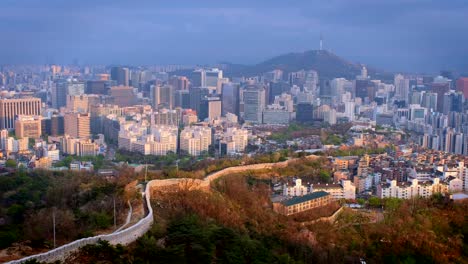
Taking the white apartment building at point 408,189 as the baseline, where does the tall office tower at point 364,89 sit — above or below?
above

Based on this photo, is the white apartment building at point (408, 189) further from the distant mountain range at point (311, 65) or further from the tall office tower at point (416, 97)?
the distant mountain range at point (311, 65)

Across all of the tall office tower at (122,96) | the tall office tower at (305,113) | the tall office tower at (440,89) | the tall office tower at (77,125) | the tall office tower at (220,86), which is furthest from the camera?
the tall office tower at (220,86)

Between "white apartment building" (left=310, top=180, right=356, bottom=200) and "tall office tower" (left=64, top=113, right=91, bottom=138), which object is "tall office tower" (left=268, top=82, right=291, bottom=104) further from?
"white apartment building" (left=310, top=180, right=356, bottom=200)

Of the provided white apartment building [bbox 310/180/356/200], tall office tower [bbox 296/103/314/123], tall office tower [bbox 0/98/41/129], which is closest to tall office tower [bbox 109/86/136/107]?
tall office tower [bbox 0/98/41/129]

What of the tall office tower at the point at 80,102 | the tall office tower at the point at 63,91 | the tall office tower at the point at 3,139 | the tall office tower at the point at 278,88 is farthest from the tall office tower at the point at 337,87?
the tall office tower at the point at 3,139

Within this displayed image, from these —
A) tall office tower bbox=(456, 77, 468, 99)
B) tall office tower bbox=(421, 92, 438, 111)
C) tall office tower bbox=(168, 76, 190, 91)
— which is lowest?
tall office tower bbox=(421, 92, 438, 111)

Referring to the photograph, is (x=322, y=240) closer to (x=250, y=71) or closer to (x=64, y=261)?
(x=64, y=261)

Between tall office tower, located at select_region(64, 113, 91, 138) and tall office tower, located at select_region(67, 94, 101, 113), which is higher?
tall office tower, located at select_region(67, 94, 101, 113)
